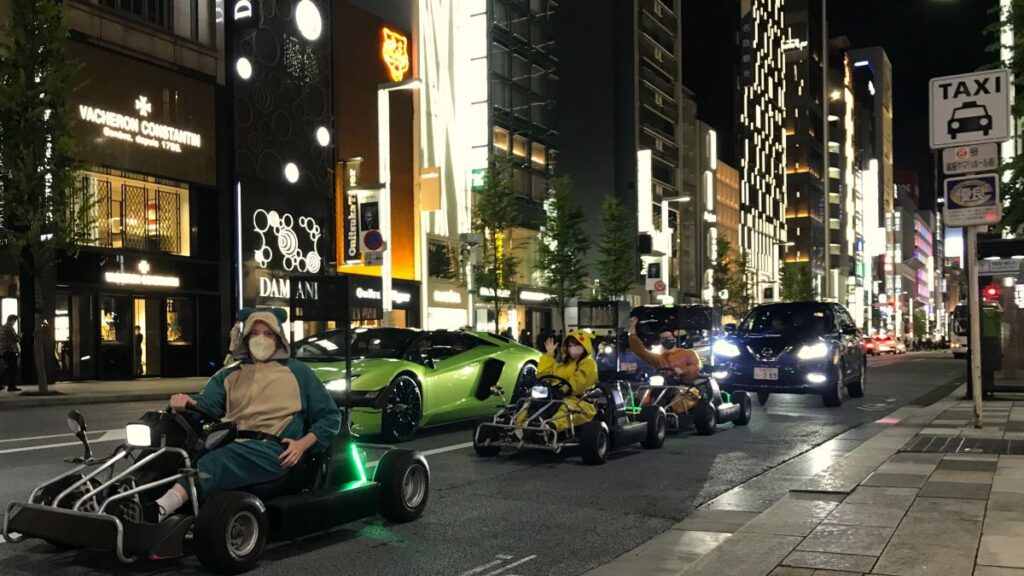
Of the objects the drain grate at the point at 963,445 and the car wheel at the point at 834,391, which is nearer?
the drain grate at the point at 963,445

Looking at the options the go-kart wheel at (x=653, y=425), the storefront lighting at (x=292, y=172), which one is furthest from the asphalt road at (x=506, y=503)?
the storefront lighting at (x=292, y=172)

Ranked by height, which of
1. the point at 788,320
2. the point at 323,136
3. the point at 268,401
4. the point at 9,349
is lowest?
the point at 9,349

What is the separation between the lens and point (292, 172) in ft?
107

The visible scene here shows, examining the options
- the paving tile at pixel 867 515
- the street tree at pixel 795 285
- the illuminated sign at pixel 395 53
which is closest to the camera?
the paving tile at pixel 867 515

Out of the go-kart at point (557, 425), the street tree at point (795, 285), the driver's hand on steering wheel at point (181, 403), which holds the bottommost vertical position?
the go-kart at point (557, 425)

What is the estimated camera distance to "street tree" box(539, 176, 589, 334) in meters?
41.1

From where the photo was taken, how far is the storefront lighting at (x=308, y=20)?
33.4 m

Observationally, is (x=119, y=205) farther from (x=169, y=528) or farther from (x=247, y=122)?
(x=169, y=528)

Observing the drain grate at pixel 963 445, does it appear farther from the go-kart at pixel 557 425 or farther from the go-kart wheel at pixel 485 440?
the go-kart wheel at pixel 485 440

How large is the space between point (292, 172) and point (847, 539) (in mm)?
29161

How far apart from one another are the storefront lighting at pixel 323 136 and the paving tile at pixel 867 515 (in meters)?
29.4

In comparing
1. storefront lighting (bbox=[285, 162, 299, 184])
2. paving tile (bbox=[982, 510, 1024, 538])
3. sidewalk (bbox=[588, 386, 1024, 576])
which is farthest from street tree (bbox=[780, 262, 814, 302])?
paving tile (bbox=[982, 510, 1024, 538])

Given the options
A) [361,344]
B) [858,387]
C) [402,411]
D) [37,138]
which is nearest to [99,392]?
[37,138]

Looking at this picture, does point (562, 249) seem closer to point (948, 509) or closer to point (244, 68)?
point (244, 68)
